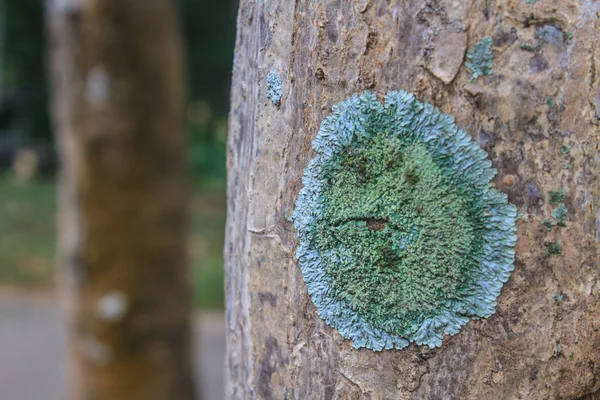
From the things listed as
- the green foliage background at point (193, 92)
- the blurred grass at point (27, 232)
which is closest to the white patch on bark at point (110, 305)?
the blurred grass at point (27, 232)

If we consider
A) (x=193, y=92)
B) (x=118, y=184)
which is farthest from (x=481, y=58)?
(x=193, y=92)

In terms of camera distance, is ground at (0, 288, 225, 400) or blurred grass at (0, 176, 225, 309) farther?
blurred grass at (0, 176, 225, 309)

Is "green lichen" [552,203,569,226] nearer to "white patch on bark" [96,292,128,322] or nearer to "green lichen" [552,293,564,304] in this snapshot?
"green lichen" [552,293,564,304]

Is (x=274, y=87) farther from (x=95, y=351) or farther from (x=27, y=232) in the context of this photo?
(x=27, y=232)

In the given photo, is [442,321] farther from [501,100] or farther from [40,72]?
[40,72]

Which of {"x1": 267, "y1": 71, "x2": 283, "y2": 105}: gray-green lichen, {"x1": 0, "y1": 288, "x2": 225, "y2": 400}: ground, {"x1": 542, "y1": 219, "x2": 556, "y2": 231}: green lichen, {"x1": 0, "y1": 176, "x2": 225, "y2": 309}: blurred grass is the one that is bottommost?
{"x1": 0, "y1": 288, "x2": 225, "y2": 400}: ground

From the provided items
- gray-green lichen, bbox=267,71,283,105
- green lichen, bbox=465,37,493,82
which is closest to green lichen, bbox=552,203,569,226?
green lichen, bbox=465,37,493,82
